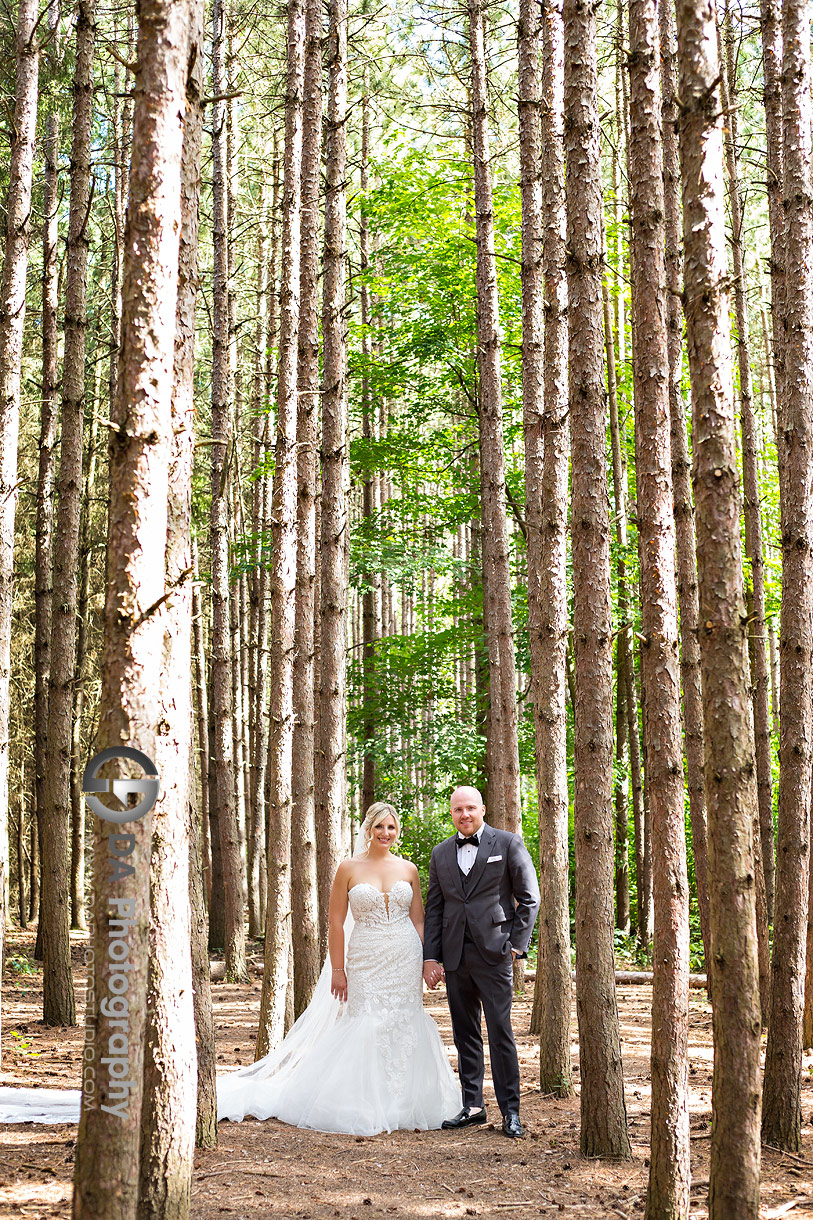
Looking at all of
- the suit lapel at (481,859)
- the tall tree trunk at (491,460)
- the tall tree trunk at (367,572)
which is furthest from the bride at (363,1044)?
the tall tree trunk at (367,572)

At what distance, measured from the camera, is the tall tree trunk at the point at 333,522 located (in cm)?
980

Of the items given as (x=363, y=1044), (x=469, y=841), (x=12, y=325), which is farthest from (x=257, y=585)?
(x=363, y=1044)

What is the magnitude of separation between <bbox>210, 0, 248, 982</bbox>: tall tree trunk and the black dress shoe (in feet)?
23.1

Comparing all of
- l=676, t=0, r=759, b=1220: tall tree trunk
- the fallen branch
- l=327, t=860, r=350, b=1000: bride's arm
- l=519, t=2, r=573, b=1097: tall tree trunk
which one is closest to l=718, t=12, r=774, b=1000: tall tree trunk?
l=519, t=2, r=573, b=1097: tall tree trunk

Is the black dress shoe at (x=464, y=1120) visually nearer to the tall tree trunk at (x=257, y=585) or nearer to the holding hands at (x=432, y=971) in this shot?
the holding hands at (x=432, y=971)

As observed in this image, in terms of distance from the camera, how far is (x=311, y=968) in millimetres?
9141

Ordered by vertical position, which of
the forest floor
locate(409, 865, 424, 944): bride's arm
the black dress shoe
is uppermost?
locate(409, 865, 424, 944): bride's arm

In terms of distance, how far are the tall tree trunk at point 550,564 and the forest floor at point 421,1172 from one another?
767 mm

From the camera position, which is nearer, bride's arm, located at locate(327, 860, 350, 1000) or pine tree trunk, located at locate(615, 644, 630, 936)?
bride's arm, located at locate(327, 860, 350, 1000)

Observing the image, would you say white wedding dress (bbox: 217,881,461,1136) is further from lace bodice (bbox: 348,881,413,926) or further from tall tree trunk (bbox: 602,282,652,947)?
tall tree trunk (bbox: 602,282,652,947)

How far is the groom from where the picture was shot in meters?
6.54

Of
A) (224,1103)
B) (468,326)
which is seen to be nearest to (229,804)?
(224,1103)

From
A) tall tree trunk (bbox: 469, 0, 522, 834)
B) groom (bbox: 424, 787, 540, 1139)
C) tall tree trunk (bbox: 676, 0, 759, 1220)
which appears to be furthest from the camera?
tall tree trunk (bbox: 469, 0, 522, 834)

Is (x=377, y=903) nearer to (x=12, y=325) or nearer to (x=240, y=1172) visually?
(x=240, y=1172)
